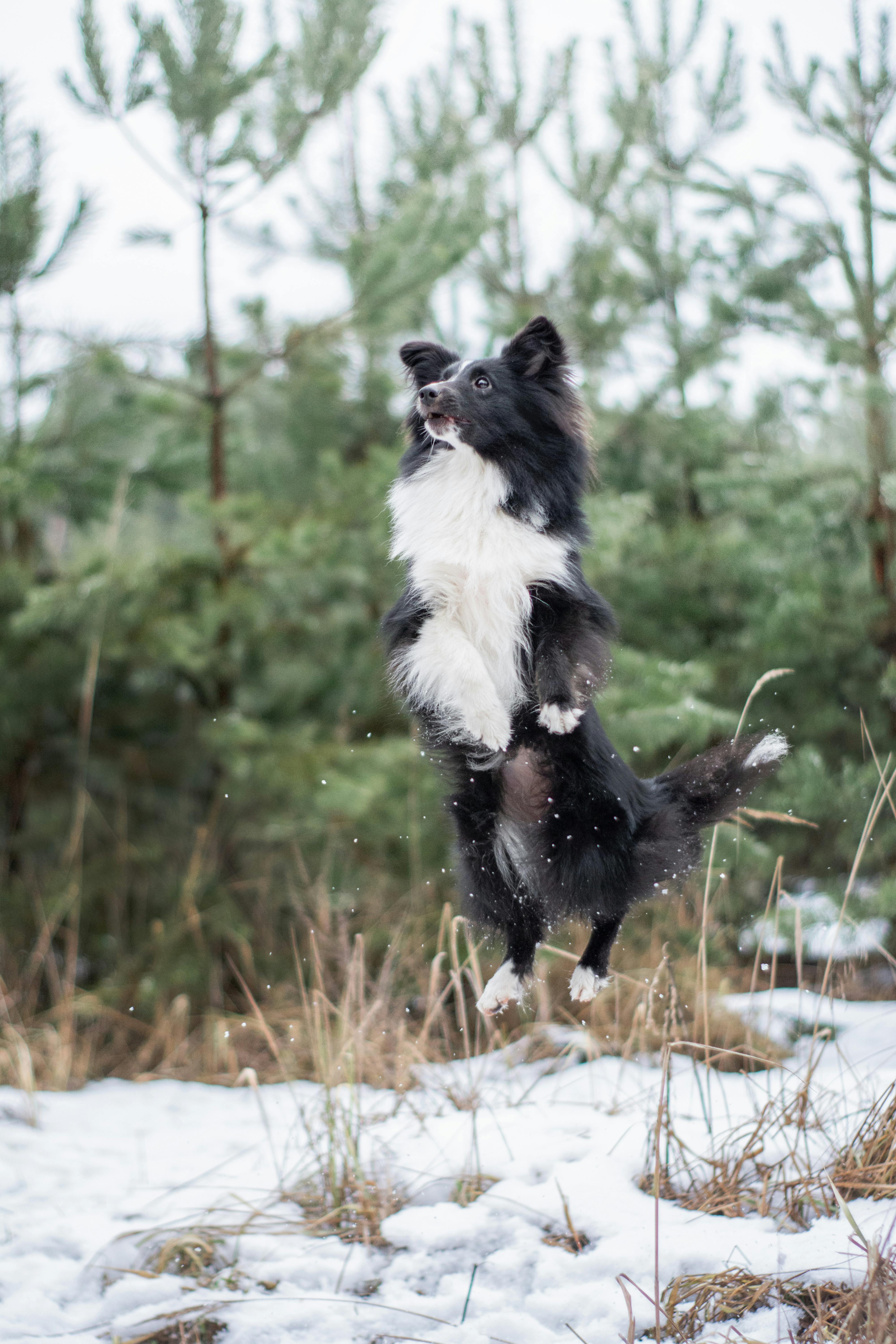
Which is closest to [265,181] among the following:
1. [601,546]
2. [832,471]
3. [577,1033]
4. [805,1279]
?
[601,546]

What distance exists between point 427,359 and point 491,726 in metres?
0.66

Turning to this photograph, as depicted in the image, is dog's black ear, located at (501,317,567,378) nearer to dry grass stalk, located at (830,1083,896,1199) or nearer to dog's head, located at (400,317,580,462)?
dog's head, located at (400,317,580,462)

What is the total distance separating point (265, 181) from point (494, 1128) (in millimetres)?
4236

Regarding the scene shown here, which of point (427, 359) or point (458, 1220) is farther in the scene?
point (458, 1220)

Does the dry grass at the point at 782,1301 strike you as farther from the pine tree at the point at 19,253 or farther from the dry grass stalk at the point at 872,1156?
the pine tree at the point at 19,253

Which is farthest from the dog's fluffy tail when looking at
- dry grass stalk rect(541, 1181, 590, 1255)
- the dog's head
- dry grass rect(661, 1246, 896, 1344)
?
dry grass stalk rect(541, 1181, 590, 1255)

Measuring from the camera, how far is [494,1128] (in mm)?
4316

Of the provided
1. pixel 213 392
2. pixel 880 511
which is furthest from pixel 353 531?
pixel 880 511

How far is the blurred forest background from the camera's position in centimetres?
375

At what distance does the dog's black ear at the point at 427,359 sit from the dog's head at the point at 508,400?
0.08 ft

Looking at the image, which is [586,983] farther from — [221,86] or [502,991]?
[221,86]

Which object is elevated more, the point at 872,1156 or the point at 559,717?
the point at 559,717

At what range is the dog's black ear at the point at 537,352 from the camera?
1544 millimetres

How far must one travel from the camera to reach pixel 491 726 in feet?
4.58
